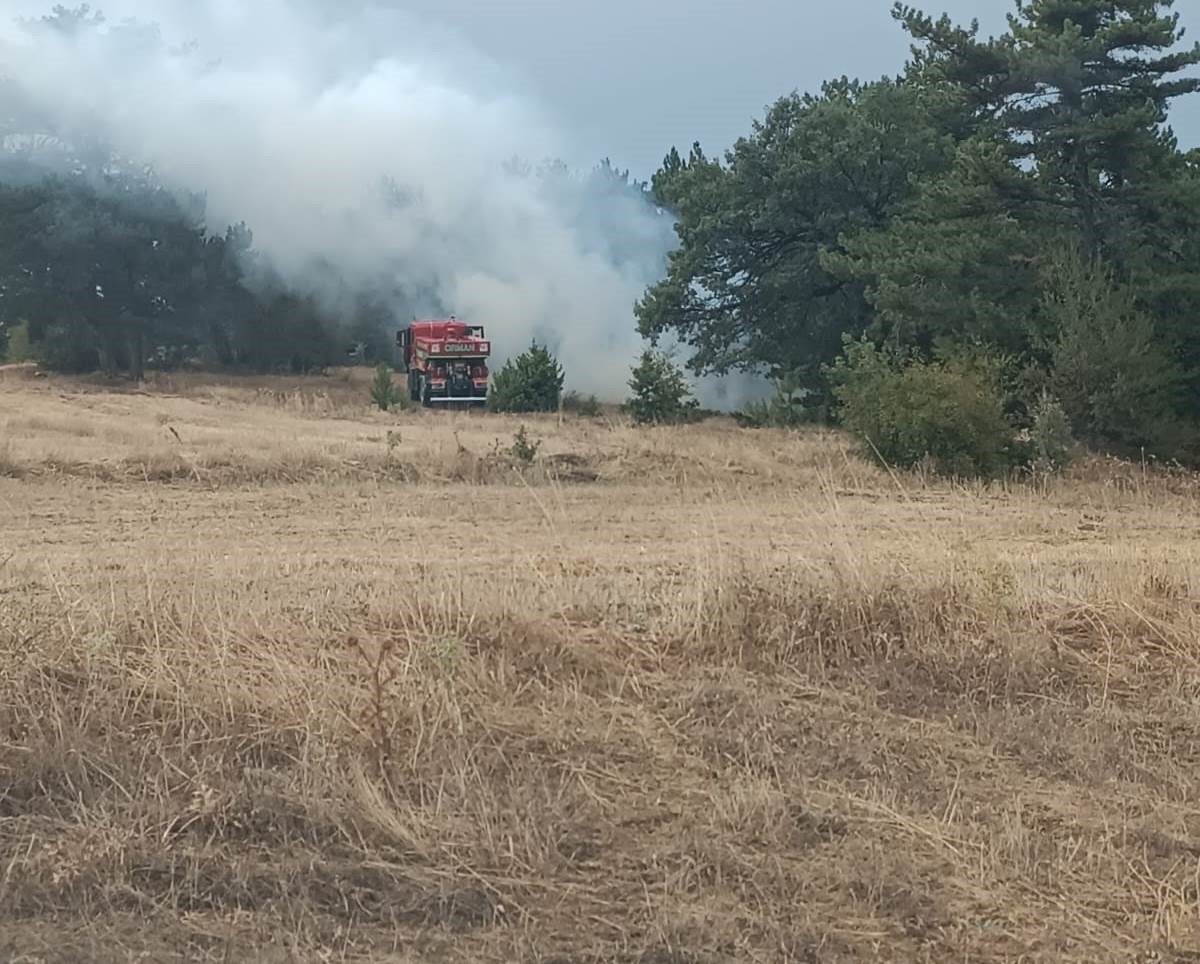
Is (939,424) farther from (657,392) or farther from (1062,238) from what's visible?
(657,392)

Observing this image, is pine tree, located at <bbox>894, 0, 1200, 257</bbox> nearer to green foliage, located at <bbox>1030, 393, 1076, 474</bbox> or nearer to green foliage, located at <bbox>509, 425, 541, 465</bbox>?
green foliage, located at <bbox>1030, 393, 1076, 474</bbox>

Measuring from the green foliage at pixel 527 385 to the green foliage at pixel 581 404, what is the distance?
3.11 ft

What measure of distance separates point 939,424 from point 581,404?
2533 centimetres

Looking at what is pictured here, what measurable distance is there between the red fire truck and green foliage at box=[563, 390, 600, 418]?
10.1 ft

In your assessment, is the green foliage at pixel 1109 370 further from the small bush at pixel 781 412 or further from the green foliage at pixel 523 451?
the small bush at pixel 781 412

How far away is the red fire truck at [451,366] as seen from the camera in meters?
37.5

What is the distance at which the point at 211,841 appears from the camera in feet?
15.0

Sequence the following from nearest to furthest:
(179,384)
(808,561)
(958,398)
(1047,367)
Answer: (808,561)
(958,398)
(1047,367)
(179,384)

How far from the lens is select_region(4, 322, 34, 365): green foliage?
2181 inches

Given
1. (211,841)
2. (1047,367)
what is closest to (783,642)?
(211,841)

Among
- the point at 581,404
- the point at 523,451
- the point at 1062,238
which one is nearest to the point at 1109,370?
the point at 1062,238

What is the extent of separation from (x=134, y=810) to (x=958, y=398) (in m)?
13.7

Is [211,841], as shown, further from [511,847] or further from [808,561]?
[808,561]

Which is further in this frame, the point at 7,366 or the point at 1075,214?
the point at 7,366
